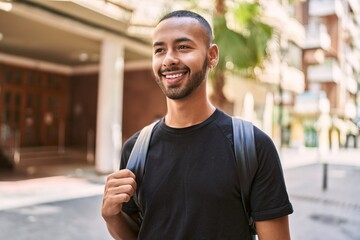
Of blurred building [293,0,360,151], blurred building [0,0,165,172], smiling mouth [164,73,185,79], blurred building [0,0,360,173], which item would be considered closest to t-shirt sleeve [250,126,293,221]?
smiling mouth [164,73,185,79]

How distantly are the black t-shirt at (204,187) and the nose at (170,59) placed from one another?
0.28 m

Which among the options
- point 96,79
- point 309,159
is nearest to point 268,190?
point 96,79

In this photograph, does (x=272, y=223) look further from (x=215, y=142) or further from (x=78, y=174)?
(x=78, y=174)

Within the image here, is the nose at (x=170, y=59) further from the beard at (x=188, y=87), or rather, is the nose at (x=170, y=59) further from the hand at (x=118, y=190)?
the hand at (x=118, y=190)

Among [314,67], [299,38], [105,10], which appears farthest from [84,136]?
[314,67]

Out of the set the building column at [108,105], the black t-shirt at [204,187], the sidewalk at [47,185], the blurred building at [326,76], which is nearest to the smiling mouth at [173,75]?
→ the black t-shirt at [204,187]

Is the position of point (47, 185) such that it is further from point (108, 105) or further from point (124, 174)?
point (124, 174)

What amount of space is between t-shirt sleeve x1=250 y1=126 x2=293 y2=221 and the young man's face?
1.26 ft

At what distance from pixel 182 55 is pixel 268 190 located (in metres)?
0.64

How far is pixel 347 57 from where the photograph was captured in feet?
145

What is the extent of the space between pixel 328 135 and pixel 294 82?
1415 centimetres

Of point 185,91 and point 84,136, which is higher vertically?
point 185,91

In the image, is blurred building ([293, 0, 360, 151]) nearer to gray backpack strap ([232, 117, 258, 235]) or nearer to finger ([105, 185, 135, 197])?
gray backpack strap ([232, 117, 258, 235])

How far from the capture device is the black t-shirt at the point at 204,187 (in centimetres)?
143
